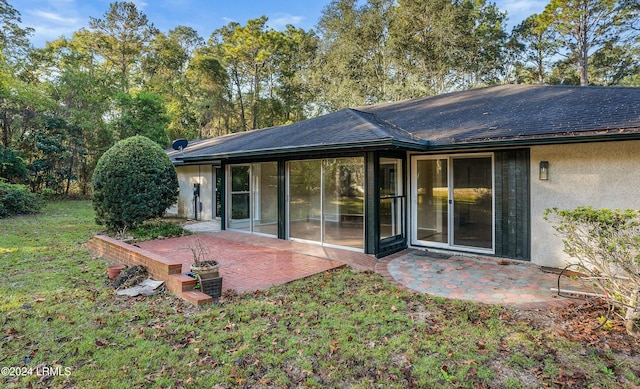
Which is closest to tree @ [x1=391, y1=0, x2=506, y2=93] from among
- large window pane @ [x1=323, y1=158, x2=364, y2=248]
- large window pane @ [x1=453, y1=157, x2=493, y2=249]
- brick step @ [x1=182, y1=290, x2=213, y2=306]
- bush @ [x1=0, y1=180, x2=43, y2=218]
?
large window pane @ [x1=453, y1=157, x2=493, y2=249]

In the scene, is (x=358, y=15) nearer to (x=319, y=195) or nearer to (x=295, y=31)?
(x=295, y=31)

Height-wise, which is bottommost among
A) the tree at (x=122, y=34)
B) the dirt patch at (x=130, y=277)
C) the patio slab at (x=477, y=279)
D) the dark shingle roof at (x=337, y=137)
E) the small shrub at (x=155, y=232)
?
the patio slab at (x=477, y=279)

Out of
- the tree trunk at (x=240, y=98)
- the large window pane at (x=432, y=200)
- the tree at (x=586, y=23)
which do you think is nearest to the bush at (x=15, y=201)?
the large window pane at (x=432, y=200)

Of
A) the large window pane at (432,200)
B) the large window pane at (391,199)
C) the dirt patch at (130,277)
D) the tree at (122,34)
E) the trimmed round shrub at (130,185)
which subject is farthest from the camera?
the tree at (122,34)

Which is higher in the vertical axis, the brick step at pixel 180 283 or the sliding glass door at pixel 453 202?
the sliding glass door at pixel 453 202

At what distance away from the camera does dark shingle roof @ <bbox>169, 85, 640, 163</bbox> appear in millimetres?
5824

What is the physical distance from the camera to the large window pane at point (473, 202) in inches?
275

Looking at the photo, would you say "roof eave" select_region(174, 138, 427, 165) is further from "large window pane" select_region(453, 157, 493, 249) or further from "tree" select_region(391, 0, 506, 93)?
"tree" select_region(391, 0, 506, 93)

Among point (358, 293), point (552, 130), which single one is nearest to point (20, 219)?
point (358, 293)

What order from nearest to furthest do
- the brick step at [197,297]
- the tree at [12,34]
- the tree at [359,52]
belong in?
the brick step at [197,297]
the tree at [12,34]
the tree at [359,52]

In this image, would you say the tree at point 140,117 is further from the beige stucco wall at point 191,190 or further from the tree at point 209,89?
the beige stucco wall at point 191,190

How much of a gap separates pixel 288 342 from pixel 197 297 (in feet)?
5.64

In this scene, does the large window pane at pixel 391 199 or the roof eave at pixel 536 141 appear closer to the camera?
the roof eave at pixel 536 141

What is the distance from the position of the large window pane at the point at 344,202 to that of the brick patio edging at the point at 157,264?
3.50 metres
